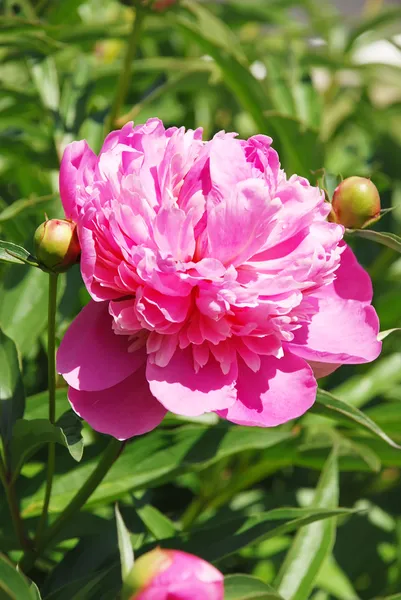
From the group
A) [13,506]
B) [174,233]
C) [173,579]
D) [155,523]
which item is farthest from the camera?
[155,523]

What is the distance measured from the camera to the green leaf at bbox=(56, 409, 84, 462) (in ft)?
1.88

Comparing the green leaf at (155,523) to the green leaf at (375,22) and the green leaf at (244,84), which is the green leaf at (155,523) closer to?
the green leaf at (244,84)

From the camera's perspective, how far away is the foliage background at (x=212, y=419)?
0.80m

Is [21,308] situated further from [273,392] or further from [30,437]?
[273,392]

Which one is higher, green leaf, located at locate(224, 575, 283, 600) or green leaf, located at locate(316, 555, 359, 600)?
green leaf, located at locate(224, 575, 283, 600)

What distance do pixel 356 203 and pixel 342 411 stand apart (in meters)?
0.17

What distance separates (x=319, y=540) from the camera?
82cm

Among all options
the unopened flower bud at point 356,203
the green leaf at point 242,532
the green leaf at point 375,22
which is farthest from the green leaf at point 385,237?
the green leaf at point 375,22

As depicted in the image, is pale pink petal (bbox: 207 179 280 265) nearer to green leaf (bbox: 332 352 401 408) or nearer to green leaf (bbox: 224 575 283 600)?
green leaf (bbox: 224 575 283 600)

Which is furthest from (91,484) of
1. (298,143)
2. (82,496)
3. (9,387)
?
(298,143)

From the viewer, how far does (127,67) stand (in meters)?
1.08

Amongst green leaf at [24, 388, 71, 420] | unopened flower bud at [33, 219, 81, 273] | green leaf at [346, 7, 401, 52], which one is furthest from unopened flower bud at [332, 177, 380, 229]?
green leaf at [346, 7, 401, 52]

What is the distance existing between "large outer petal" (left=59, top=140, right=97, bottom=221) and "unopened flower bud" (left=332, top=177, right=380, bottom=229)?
0.20m

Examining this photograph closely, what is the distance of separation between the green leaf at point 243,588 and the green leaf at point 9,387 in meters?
0.26
